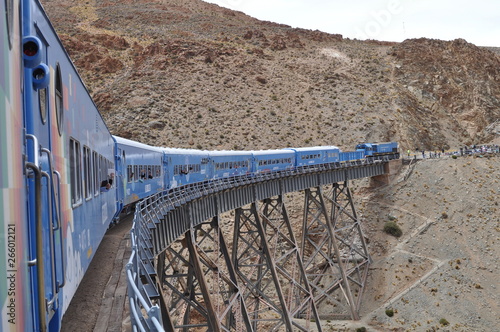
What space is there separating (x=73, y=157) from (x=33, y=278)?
123 inches

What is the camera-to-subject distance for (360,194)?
50094 millimetres

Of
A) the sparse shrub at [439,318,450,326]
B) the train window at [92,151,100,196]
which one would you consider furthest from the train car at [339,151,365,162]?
the train window at [92,151,100,196]

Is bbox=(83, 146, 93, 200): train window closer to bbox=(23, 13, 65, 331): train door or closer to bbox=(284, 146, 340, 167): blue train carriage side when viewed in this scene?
bbox=(23, 13, 65, 331): train door

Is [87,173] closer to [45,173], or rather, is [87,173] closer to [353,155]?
[45,173]


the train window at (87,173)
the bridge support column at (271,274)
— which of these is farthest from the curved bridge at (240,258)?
the train window at (87,173)

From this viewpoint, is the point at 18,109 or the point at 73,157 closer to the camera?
the point at 18,109

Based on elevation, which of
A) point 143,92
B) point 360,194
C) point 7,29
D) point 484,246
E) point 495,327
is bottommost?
point 495,327

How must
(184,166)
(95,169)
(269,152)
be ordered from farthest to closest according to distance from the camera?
(269,152)
(184,166)
(95,169)

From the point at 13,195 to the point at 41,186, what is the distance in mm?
689

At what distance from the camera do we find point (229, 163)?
119ft

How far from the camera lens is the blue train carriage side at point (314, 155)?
4516 cm

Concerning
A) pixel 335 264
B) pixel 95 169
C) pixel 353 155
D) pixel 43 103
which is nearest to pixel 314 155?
pixel 353 155

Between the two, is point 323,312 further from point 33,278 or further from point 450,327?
point 33,278

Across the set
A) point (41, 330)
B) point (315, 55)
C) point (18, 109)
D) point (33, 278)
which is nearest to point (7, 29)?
point (18, 109)
